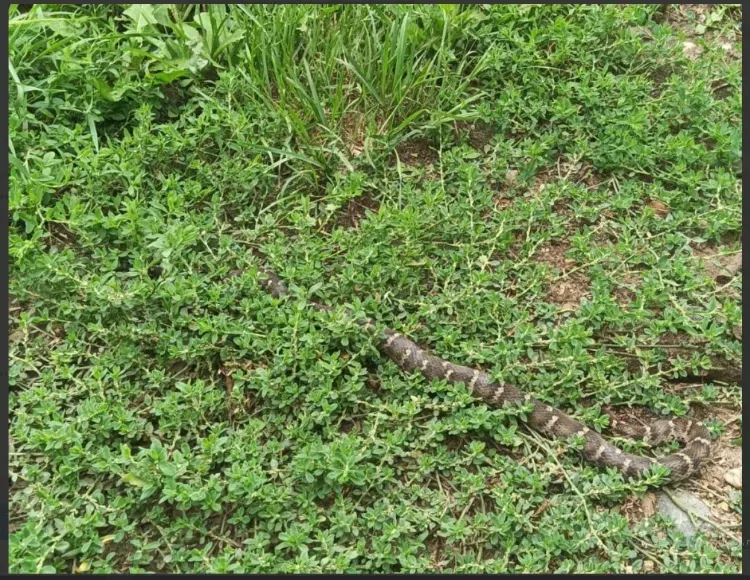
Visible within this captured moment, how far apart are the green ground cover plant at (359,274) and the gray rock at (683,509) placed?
0.13 metres

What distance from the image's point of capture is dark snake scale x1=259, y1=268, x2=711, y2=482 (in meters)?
3.86

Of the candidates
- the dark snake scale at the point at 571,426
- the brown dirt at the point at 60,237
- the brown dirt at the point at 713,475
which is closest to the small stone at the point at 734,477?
the brown dirt at the point at 713,475

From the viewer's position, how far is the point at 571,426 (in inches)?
155

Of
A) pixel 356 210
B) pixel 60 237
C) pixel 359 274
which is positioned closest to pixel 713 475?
pixel 359 274

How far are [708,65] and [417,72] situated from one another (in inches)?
90.3

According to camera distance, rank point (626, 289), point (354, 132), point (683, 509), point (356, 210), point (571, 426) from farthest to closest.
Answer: point (354, 132), point (356, 210), point (626, 289), point (571, 426), point (683, 509)

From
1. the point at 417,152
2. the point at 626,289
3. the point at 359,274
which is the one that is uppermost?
the point at 417,152

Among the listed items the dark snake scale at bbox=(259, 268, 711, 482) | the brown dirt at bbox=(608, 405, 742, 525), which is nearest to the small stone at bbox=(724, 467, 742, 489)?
the brown dirt at bbox=(608, 405, 742, 525)

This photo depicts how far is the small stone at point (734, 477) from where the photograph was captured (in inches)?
155

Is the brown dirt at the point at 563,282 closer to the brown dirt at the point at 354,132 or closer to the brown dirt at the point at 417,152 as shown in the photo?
the brown dirt at the point at 417,152

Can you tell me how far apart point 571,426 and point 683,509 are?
0.73 m

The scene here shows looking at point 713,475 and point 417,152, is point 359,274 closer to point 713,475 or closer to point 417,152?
point 417,152

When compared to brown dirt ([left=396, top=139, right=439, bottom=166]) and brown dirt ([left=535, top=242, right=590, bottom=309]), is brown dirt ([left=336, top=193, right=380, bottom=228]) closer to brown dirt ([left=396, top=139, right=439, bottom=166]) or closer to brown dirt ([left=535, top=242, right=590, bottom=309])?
brown dirt ([left=396, top=139, right=439, bottom=166])

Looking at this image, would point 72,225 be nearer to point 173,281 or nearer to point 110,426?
point 173,281
